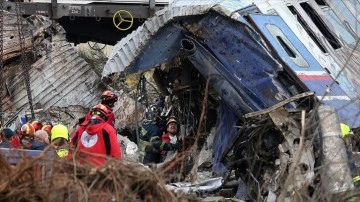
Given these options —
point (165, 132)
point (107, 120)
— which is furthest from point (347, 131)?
point (165, 132)

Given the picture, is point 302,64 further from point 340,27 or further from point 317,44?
point 340,27

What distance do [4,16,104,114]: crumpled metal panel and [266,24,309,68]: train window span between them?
8032 mm

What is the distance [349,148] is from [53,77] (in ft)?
36.9

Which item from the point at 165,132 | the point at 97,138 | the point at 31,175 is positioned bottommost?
the point at 165,132

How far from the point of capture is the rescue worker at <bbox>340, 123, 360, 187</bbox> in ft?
30.9

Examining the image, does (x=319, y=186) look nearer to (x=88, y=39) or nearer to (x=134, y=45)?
(x=134, y=45)

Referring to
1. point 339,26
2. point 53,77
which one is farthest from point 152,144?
point 53,77

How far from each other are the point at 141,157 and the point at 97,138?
2.96m

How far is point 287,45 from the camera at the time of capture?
40.8 ft

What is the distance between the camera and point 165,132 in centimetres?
1423

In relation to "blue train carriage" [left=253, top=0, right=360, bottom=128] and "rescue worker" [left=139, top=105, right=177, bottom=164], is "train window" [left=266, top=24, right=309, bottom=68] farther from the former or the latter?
"rescue worker" [left=139, top=105, right=177, bottom=164]

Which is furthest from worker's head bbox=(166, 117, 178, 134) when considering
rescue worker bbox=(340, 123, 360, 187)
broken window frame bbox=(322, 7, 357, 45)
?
rescue worker bbox=(340, 123, 360, 187)

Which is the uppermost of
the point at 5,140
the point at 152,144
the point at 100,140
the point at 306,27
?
the point at 5,140

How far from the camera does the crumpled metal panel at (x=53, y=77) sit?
20.1 m
